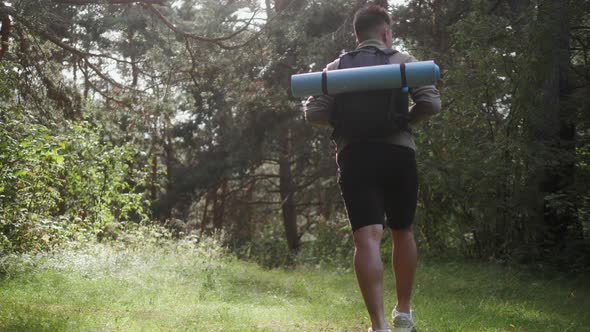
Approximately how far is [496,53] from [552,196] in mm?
2278

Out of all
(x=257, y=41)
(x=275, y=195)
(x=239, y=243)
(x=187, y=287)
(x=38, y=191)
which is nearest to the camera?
(x=187, y=287)

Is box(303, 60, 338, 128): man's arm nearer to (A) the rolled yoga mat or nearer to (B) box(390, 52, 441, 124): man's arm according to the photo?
(A) the rolled yoga mat

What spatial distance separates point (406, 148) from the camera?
338 cm

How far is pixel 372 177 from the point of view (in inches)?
131

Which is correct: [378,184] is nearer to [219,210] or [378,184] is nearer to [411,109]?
[411,109]

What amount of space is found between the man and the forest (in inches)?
151

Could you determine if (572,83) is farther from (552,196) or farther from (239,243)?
(239,243)

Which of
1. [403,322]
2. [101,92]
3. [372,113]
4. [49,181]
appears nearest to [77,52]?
[101,92]

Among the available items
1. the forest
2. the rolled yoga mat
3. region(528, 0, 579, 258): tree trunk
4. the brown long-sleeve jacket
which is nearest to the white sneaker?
the brown long-sleeve jacket

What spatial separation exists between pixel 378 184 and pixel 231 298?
3596 millimetres

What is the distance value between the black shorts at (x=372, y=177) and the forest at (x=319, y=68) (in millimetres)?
4016

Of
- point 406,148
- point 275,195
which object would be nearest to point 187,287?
point 406,148

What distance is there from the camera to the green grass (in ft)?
14.0

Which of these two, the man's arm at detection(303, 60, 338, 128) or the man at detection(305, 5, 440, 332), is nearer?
the man at detection(305, 5, 440, 332)
